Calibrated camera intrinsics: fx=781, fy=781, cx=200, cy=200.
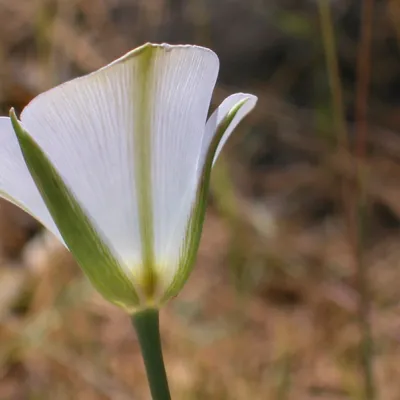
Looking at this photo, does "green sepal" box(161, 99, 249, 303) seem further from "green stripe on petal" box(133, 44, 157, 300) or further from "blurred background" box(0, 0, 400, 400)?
"blurred background" box(0, 0, 400, 400)

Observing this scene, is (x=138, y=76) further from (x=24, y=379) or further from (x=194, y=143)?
(x=24, y=379)

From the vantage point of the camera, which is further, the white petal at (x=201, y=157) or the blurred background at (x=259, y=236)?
the blurred background at (x=259, y=236)

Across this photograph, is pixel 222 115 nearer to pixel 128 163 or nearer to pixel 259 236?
pixel 128 163

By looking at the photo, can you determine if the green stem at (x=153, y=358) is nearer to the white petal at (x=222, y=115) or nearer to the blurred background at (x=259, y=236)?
the white petal at (x=222, y=115)

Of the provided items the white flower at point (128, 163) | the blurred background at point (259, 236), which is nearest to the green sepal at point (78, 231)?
the white flower at point (128, 163)

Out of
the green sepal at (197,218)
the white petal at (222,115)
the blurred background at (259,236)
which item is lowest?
the blurred background at (259,236)

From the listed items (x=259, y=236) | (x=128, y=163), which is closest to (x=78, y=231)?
(x=128, y=163)
